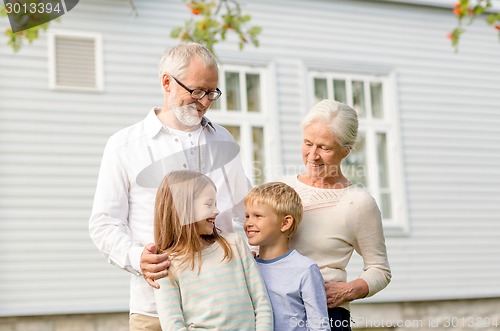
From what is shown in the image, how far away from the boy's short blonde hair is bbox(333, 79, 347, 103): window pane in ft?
20.2

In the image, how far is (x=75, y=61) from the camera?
7684 mm

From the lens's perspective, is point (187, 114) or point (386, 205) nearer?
point (187, 114)

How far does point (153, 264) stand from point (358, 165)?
264 inches

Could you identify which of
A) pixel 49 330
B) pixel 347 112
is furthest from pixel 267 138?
pixel 347 112

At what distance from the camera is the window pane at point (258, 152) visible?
8406 mm

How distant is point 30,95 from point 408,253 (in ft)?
14.0

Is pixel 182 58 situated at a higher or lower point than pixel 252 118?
lower

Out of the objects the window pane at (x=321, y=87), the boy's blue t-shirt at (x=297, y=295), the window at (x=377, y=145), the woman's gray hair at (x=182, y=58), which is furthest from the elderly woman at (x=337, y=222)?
the window at (x=377, y=145)

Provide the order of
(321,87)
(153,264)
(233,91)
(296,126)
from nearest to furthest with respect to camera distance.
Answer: (153,264) → (233,91) → (296,126) → (321,87)

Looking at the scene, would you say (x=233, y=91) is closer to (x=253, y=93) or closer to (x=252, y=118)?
(x=253, y=93)

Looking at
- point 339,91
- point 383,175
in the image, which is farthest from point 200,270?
point 383,175

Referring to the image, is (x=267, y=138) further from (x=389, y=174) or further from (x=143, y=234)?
(x=143, y=234)

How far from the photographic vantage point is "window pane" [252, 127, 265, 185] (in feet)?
27.6

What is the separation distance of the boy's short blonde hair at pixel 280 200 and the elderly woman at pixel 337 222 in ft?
0.25
